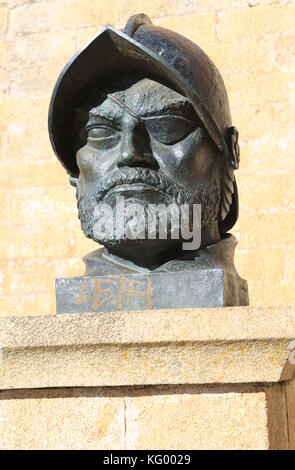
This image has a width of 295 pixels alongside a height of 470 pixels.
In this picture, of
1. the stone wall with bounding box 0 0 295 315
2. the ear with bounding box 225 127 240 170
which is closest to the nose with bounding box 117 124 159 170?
the ear with bounding box 225 127 240 170

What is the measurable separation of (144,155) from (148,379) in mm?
593

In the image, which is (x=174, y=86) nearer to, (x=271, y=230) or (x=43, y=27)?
(x=271, y=230)

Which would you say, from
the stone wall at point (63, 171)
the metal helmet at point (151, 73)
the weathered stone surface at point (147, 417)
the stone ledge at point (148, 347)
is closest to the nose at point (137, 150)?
the metal helmet at point (151, 73)

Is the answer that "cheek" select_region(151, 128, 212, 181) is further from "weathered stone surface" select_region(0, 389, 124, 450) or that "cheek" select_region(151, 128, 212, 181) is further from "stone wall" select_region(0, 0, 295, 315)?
"stone wall" select_region(0, 0, 295, 315)

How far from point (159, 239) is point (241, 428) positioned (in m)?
0.54

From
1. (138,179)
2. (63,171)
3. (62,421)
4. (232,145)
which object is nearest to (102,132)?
(138,179)

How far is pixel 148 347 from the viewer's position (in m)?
1.78

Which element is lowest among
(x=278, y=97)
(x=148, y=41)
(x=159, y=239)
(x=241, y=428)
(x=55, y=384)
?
(x=241, y=428)

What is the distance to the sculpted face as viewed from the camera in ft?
6.65

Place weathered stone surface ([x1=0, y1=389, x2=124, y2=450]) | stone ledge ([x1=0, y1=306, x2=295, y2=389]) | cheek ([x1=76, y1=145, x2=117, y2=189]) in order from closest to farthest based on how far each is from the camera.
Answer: stone ledge ([x1=0, y1=306, x2=295, y2=389]), weathered stone surface ([x1=0, y1=389, x2=124, y2=450]), cheek ([x1=76, y1=145, x2=117, y2=189])

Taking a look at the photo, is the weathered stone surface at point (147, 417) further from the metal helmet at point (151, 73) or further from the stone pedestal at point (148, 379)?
the metal helmet at point (151, 73)

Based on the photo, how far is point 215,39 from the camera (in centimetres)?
405

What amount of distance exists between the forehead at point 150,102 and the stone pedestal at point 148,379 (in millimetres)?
571

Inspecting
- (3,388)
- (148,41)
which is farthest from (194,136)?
(3,388)
